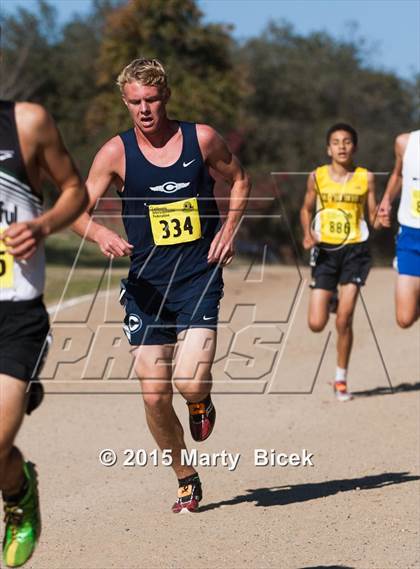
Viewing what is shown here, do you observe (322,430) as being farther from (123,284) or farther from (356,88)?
(356,88)

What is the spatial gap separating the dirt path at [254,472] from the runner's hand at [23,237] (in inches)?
87.8

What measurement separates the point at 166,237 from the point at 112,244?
518 millimetres

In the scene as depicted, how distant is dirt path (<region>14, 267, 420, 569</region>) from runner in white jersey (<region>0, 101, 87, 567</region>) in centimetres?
131

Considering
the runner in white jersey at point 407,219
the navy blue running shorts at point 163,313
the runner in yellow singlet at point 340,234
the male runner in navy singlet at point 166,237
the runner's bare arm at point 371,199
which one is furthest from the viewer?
the runner in yellow singlet at point 340,234

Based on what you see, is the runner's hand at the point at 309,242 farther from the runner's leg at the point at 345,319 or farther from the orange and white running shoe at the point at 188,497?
the orange and white running shoe at the point at 188,497

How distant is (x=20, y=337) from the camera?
4.73 meters

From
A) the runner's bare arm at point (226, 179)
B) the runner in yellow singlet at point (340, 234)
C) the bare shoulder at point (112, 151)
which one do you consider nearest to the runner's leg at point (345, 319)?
the runner in yellow singlet at point (340, 234)

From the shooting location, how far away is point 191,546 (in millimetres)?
6301

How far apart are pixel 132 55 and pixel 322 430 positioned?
32.1 m

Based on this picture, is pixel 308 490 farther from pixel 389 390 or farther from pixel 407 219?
pixel 389 390

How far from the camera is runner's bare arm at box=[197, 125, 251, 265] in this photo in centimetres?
678

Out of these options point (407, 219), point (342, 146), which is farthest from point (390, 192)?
point (342, 146)

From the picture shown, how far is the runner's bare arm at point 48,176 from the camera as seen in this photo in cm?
446

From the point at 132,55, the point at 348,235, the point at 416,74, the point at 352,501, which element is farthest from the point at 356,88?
the point at 352,501
